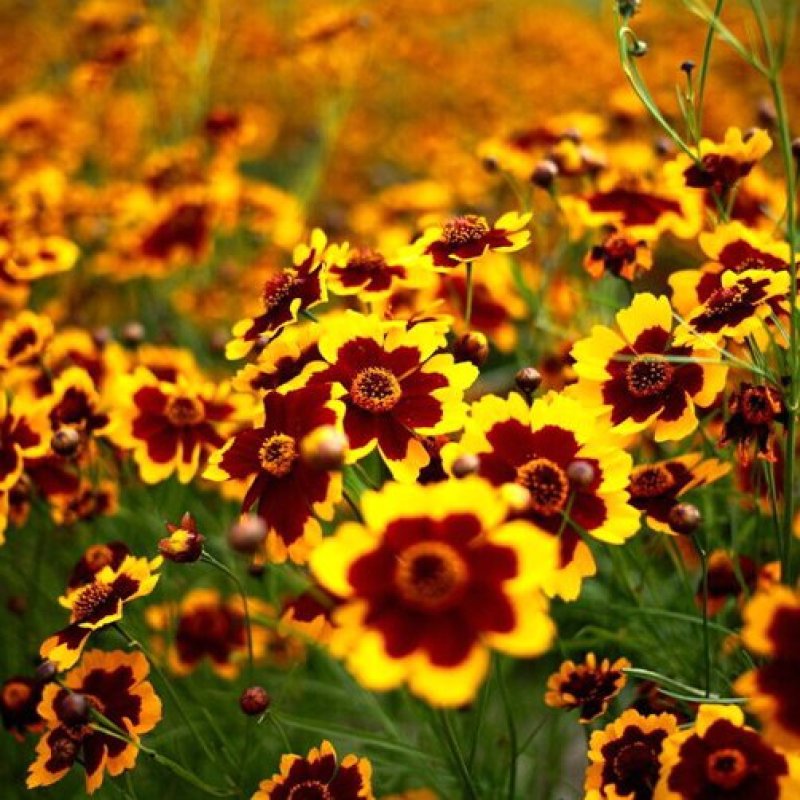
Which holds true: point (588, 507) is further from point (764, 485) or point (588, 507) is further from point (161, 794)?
point (161, 794)

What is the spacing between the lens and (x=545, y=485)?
95 cm

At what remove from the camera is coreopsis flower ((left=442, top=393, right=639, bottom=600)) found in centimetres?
94

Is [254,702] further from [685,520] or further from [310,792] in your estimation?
[685,520]

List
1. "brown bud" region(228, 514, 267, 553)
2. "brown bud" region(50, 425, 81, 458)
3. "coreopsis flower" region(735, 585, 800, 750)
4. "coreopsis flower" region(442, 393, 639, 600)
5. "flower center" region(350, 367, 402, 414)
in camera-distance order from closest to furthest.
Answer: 1. "coreopsis flower" region(735, 585, 800, 750)
2. "brown bud" region(228, 514, 267, 553)
3. "coreopsis flower" region(442, 393, 639, 600)
4. "flower center" region(350, 367, 402, 414)
5. "brown bud" region(50, 425, 81, 458)

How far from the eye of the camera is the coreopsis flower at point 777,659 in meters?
0.70

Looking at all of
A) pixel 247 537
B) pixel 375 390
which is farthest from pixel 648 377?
pixel 247 537

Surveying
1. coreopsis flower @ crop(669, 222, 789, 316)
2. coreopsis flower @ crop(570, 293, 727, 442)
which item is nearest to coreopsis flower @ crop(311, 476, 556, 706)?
coreopsis flower @ crop(570, 293, 727, 442)

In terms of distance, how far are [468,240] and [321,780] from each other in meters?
0.71

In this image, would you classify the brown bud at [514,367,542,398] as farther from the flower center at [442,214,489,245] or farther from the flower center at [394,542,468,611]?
the flower center at [394,542,468,611]

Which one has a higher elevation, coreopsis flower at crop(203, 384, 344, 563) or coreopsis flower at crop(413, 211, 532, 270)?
coreopsis flower at crop(413, 211, 532, 270)

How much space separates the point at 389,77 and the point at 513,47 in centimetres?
80

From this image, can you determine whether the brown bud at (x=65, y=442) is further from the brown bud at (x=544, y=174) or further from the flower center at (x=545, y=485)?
the brown bud at (x=544, y=174)

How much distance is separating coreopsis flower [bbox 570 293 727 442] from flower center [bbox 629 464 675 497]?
70 mm

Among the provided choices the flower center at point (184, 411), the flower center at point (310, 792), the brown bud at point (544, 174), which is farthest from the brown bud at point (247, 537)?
the brown bud at point (544, 174)
